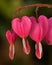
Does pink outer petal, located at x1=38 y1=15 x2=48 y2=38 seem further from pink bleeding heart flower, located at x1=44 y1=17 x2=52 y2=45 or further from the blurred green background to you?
the blurred green background

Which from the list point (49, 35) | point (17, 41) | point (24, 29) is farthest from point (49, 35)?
point (17, 41)

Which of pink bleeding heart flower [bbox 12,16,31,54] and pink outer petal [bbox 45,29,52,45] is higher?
pink bleeding heart flower [bbox 12,16,31,54]

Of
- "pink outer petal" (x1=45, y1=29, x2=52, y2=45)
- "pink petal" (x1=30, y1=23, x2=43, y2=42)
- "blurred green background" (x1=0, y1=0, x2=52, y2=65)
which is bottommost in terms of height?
"blurred green background" (x1=0, y1=0, x2=52, y2=65)

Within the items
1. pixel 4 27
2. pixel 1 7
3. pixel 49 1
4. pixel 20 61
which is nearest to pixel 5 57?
pixel 20 61

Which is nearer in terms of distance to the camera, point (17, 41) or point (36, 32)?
point (36, 32)

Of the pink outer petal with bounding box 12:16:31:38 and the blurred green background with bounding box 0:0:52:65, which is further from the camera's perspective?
the blurred green background with bounding box 0:0:52:65

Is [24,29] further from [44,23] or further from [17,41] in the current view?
[17,41]

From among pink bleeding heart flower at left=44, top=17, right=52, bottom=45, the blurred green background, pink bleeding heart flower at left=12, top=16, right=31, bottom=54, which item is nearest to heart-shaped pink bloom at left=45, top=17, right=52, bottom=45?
pink bleeding heart flower at left=44, top=17, right=52, bottom=45

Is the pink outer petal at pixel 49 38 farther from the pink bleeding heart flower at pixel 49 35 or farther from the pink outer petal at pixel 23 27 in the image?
the pink outer petal at pixel 23 27
